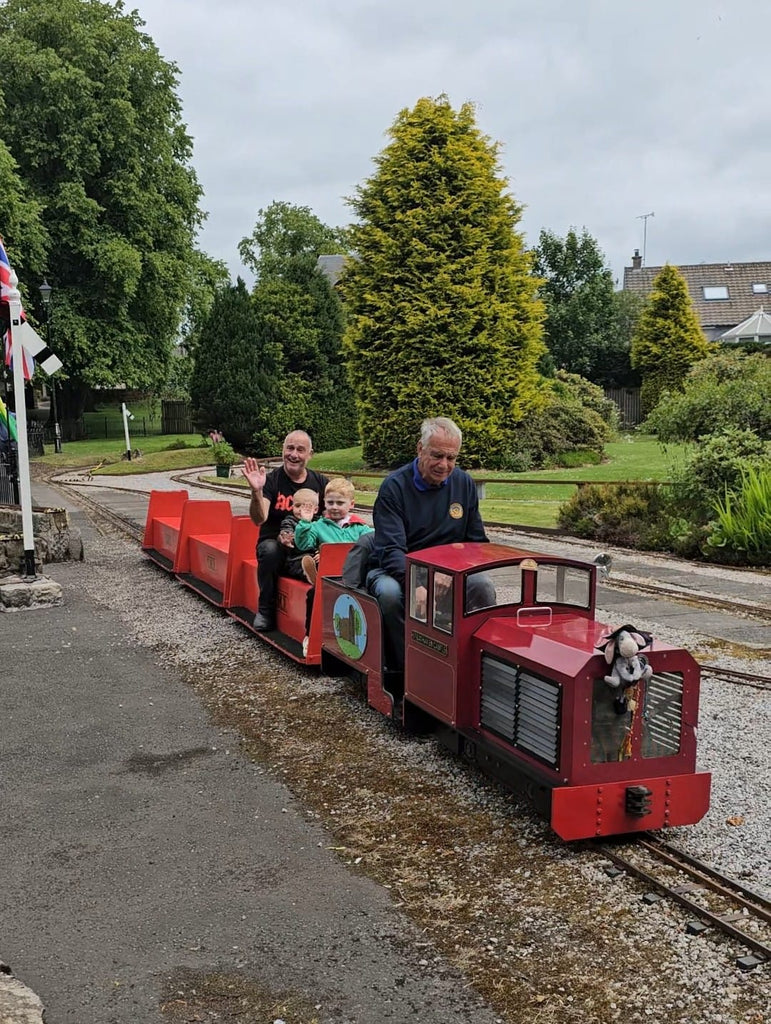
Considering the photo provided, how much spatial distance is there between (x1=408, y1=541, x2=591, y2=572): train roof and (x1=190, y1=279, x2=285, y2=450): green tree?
3121 cm

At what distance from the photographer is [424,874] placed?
169 inches

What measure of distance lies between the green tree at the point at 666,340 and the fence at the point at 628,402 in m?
0.92

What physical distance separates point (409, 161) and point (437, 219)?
1.76 meters

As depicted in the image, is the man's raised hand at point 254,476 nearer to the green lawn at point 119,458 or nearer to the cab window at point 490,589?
the cab window at point 490,589

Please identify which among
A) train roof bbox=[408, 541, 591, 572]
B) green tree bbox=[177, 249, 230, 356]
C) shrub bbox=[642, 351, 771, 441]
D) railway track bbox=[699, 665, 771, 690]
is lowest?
railway track bbox=[699, 665, 771, 690]

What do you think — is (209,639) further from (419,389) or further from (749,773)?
(419,389)

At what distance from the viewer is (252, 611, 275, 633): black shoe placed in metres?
8.70

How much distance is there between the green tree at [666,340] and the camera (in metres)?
38.4

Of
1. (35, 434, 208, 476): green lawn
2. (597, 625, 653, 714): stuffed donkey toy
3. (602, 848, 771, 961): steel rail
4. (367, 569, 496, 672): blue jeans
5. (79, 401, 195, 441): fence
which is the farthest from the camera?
(79, 401, 195, 441): fence

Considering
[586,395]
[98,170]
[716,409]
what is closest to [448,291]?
[586,395]

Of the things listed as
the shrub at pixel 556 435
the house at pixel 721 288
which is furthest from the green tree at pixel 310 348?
the house at pixel 721 288

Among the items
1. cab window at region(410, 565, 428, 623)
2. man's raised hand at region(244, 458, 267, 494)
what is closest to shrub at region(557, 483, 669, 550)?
man's raised hand at region(244, 458, 267, 494)

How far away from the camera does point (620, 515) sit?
47.5 ft

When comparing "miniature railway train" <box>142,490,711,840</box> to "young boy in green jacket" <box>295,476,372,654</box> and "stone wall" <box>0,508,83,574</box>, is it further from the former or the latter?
"stone wall" <box>0,508,83,574</box>
